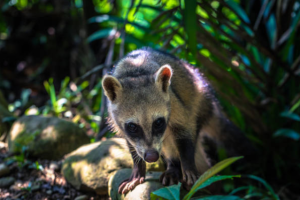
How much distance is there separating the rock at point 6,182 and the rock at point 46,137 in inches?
22.8

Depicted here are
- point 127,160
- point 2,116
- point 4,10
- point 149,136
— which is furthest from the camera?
point 4,10

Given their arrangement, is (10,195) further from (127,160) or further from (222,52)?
(222,52)

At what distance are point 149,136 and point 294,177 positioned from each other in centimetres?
302

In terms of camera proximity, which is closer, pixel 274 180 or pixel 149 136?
pixel 149 136

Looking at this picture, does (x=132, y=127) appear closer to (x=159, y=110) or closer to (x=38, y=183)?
(x=159, y=110)

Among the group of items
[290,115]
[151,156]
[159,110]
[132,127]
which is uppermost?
[159,110]

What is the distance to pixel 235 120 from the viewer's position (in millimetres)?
5035

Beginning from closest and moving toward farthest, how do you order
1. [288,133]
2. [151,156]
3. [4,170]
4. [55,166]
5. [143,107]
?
[151,156], [143,107], [4,170], [55,166], [288,133]

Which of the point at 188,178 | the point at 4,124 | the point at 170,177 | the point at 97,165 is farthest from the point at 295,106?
the point at 4,124

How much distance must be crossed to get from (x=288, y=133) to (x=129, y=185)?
251cm

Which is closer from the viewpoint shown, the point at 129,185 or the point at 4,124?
the point at 129,185


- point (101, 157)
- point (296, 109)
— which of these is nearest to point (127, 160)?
point (101, 157)

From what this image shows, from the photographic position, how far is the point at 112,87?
3160 millimetres

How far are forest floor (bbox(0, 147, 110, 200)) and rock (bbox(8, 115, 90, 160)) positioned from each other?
0.50ft
